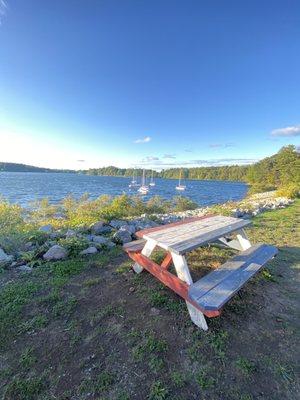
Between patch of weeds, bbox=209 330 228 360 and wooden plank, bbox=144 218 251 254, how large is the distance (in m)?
0.93

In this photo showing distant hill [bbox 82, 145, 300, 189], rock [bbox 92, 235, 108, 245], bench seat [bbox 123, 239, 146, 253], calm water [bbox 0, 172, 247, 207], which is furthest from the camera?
distant hill [bbox 82, 145, 300, 189]

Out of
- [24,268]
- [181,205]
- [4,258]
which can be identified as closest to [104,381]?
[24,268]

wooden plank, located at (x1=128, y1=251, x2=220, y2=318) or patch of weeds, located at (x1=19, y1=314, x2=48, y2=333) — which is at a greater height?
wooden plank, located at (x1=128, y1=251, x2=220, y2=318)

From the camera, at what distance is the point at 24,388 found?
5.73ft

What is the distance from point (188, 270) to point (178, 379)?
1.04m

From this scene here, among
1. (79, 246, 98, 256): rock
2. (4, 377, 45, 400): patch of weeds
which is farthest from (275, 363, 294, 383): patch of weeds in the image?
(79, 246, 98, 256): rock

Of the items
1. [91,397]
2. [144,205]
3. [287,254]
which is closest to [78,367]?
[91,397]

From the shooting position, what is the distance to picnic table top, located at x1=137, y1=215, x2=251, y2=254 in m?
2.69

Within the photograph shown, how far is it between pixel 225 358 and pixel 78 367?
138 centimetres

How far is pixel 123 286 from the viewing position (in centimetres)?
319

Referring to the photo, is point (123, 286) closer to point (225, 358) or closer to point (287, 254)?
point (225, 358)

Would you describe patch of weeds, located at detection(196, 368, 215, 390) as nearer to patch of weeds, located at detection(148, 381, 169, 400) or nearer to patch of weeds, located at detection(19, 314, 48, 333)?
patch of weeds, located at detection(148, 381, 169, 400)

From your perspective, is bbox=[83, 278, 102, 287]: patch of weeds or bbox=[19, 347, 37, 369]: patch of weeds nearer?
bbox=[19, 347, 37, 369]: patch of weeds

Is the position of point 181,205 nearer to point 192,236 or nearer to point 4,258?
point 192,236
